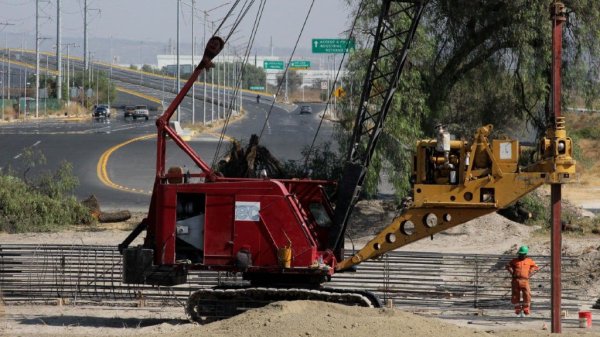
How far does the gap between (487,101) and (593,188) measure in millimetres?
22438

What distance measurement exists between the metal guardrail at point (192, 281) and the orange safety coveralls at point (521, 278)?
4.86 feet

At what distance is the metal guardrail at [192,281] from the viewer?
24.2m

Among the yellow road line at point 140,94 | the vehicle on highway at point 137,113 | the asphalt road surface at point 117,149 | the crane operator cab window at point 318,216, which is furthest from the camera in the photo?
the yellow road line at point 140,94

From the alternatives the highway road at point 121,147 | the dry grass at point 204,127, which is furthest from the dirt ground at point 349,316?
the dry grass at point 204,127

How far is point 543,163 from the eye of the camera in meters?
19.2

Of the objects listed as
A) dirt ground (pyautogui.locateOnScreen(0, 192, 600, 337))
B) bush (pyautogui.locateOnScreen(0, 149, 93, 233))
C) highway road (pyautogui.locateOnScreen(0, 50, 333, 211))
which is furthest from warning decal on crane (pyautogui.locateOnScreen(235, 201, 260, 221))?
bush (pyautogui.locateOnScreen(0, 149, 93, 233))

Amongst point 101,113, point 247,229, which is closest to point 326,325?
point 247,229

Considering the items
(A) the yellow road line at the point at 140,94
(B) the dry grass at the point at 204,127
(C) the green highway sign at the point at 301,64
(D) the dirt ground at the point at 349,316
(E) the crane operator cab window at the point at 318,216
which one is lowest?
(D) the dirt ground at the point at 349,316

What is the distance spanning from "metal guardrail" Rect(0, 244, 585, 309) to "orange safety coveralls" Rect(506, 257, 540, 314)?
1.48m

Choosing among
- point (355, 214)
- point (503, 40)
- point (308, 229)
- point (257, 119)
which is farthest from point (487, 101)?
point (257, 119)

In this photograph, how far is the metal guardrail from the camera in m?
24.2

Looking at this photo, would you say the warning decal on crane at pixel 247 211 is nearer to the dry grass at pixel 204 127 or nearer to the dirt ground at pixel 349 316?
the dirt ground at pixel 349 316

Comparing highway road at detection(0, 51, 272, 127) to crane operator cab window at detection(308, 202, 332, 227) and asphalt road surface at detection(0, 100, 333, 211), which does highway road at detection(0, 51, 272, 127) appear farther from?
→ crane operator cab window at detection(308, 202, 332, 227)

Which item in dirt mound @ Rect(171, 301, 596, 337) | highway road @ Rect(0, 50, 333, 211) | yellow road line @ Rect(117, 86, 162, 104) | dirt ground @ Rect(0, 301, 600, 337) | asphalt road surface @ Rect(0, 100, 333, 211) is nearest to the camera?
dirt mound @ Rect(171, 301, 596, 337)
